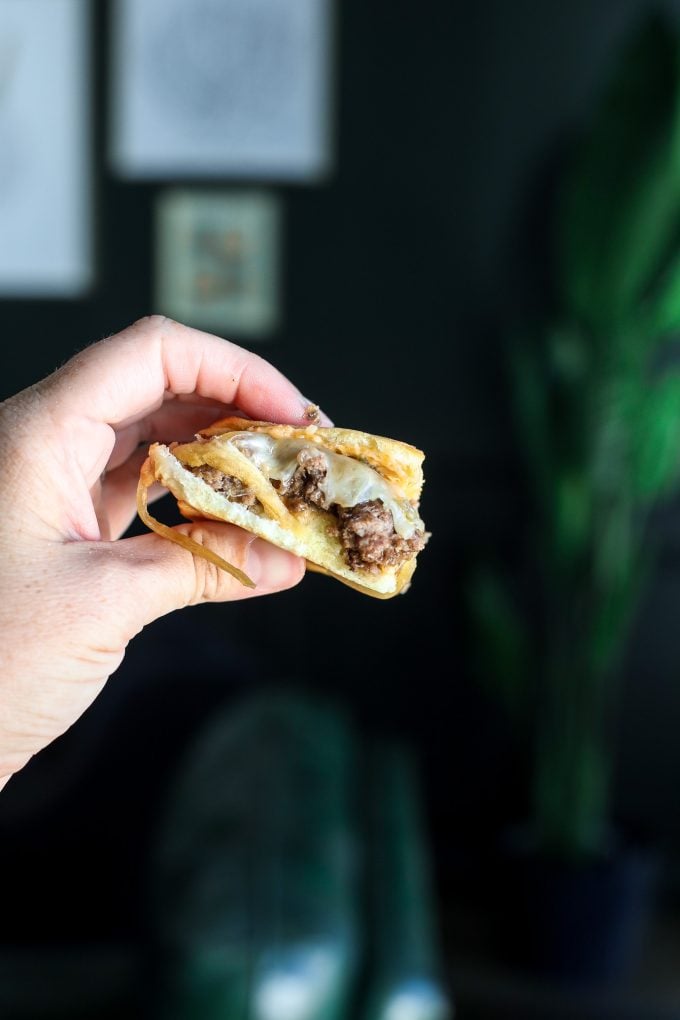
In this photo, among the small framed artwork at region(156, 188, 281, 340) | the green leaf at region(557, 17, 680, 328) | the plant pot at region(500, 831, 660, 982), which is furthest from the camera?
the small framed artwork at region(156, 188, 281, 340)

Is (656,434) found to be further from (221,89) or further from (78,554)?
(78,554)

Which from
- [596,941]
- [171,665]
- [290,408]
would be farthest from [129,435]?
[596,941]

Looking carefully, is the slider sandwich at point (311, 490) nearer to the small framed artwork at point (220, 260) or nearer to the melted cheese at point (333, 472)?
the melted cheese at point (333, 472)

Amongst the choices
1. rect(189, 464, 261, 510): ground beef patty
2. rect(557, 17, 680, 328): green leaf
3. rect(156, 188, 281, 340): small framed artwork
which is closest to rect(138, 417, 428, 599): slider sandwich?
rect(189, 464, 261, 510): ground beef patty

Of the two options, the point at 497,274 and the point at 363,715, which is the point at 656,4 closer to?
the point at 497,274

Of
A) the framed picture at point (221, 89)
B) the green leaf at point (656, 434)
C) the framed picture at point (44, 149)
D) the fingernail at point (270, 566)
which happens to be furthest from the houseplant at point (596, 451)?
the fingernail at point (270, 566)

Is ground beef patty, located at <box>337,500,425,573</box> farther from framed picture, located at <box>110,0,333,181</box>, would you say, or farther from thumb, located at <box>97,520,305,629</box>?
framed picture, located at <box>110,0,333,181</box>

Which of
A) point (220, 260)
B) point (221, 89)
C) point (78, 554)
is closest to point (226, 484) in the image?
point (78, 554)
